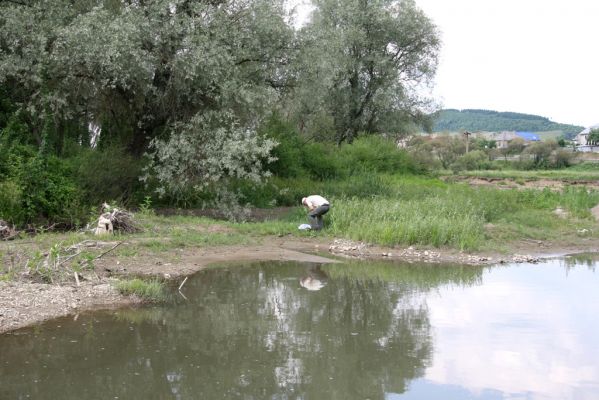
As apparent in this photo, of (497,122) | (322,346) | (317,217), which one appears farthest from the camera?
(497,122)

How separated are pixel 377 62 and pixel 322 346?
31.2 m

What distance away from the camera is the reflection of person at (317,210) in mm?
18719

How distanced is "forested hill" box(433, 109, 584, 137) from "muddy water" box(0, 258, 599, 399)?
149 m

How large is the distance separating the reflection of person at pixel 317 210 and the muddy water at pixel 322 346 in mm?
5788

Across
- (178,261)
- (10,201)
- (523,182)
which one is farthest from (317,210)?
(523,182)

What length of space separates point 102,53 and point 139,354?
12276 millimetres

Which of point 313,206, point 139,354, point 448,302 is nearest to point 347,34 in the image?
A: point 313,206

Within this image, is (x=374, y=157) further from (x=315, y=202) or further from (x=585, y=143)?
(x=585, y=143)

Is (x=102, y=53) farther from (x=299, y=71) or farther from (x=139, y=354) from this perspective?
(x=139, y=354)

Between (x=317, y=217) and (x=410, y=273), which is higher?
(x=317, y=217)

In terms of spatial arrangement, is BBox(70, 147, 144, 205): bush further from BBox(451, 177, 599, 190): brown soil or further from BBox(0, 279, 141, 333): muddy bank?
BBox(451, 177, 599, 190): brown soil

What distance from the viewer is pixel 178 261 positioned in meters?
14.4

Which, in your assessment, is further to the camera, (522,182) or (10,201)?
(522,182)

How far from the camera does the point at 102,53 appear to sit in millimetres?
18203
